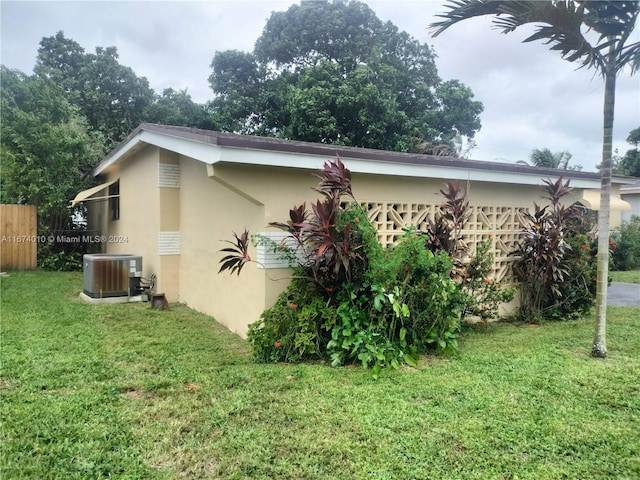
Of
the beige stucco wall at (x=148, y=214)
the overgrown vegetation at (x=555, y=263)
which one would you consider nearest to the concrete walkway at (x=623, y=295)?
the overgrown vegetation at (x=555, y=263)

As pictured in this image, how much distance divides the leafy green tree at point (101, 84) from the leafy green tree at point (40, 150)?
4.97 metres

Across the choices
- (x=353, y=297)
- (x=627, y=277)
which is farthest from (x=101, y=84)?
(x=627, y=277)

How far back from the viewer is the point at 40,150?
610 inches

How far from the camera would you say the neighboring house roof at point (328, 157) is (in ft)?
19.3

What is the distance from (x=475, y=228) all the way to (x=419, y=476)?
616 centimetres

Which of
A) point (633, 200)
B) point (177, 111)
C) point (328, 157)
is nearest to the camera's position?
point (328, 157)

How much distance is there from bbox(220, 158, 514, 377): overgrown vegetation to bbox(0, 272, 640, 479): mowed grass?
→ 1.14 ft

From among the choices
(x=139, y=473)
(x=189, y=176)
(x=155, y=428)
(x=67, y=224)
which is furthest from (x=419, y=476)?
(x=67, y=224)

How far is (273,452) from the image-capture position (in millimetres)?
3389

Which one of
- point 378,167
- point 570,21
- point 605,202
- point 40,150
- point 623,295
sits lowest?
point 623,295

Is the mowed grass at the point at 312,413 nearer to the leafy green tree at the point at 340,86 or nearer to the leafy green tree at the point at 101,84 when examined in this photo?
the leafy green tree at the point at 340,86

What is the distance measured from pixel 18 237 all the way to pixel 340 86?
1560cm

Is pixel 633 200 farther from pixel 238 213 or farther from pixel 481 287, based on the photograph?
pixel 238 213

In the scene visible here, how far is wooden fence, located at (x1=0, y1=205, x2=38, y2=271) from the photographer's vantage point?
15.7 metres
